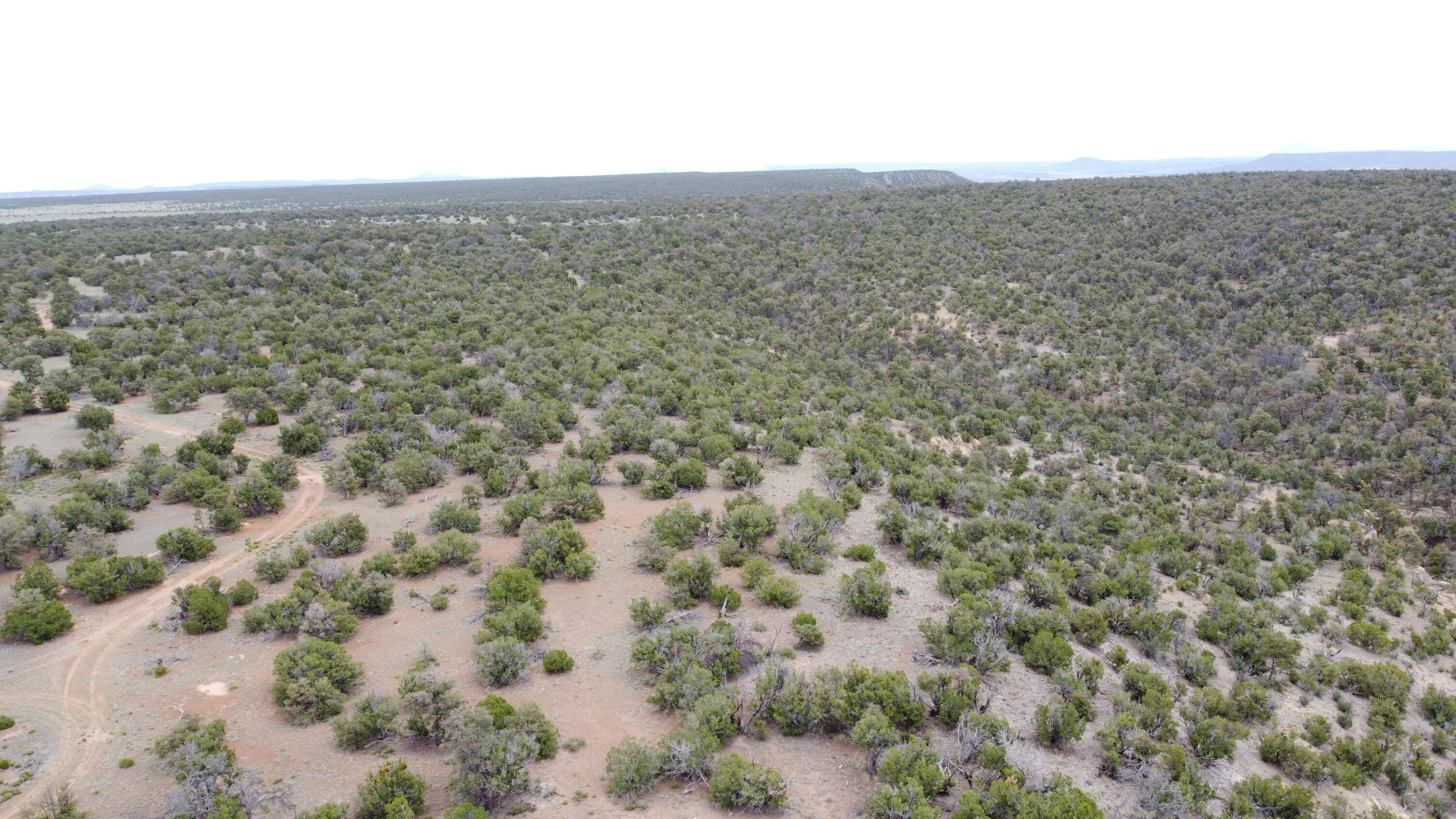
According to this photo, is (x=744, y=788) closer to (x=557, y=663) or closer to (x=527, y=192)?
(x=557, y=663)

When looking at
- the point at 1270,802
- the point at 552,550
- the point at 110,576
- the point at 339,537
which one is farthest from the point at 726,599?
the point at 110,576

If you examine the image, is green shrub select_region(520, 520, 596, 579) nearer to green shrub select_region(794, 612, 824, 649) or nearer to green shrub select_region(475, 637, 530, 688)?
green shrub select_region(475, 637, 530, 688)

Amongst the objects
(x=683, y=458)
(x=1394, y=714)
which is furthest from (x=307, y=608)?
(x=1394, y=714)

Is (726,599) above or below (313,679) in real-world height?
below

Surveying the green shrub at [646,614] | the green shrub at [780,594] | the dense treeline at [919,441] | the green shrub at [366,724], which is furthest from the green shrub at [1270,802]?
the green shrub at [366,724]

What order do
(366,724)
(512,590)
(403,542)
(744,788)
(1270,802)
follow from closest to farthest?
1. (744,788)
2. (1270,802)
3. (366,724)
4. (512,590)
5. (403,542)

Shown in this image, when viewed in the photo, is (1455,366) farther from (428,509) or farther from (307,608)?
(307,608)

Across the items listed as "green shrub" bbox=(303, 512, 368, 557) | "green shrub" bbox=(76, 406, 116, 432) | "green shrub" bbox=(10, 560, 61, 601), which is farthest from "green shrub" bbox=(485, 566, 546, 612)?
"green shrub" bbox=(76, 406, 116, 432)
